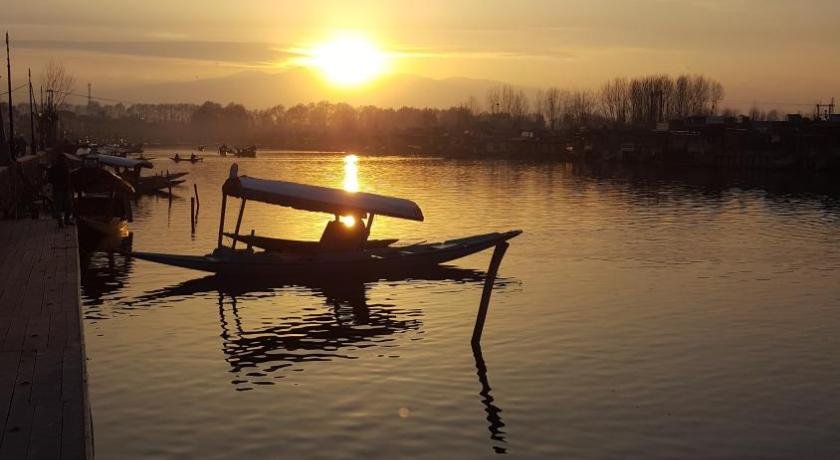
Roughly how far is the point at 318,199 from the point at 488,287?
41.7 feet

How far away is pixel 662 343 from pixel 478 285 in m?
11.8

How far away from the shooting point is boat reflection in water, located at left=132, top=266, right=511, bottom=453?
26.2 metres

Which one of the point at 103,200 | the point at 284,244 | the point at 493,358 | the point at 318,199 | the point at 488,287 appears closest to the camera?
the point at 493,358

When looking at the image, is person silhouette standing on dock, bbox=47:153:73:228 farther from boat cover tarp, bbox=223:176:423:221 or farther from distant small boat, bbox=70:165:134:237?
boat cover tarp, bbox=223:176:423:221

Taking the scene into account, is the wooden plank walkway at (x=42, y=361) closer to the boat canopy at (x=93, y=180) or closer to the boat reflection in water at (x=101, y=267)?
the boat reflection in water at (x=101, y=267)

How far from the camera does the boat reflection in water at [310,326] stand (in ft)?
86.0

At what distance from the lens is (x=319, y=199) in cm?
3862

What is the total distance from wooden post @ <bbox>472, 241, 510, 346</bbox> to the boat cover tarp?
31.2 feet

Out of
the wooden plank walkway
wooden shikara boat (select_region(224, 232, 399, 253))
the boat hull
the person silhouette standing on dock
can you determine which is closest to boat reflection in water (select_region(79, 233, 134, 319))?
the boat hull

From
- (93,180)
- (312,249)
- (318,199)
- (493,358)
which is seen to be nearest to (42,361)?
(493,358)

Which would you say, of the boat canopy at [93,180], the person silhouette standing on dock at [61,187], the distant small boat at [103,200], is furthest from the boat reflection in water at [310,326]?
the boat canopy at [93,180]

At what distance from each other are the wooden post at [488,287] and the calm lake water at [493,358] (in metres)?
0.83

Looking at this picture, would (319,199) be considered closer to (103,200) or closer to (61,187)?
(61,187)

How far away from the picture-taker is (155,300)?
36125 mm
